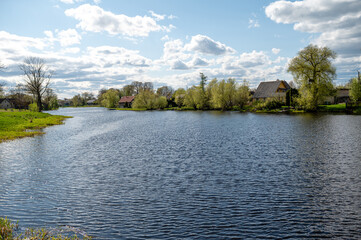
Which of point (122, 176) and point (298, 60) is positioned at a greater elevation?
point (298, 60)

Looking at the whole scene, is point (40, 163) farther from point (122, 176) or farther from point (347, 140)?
point (347, 140)

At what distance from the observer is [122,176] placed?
15742 millimetres

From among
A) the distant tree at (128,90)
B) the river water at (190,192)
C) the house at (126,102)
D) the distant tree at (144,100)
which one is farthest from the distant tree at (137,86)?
the river water at (190,192)

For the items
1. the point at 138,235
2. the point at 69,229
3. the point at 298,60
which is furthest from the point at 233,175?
the point at 298,60

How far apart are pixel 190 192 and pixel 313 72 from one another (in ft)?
206

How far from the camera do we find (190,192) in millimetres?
12797

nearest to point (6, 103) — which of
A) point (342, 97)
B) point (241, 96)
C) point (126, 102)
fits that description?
point (126, 102)

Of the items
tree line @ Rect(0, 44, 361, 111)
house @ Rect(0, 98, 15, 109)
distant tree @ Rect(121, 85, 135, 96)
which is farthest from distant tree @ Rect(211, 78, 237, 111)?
distant tree @ Rect(121, 85, 135, 96)

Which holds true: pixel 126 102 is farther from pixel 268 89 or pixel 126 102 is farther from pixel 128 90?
pixel 268 89

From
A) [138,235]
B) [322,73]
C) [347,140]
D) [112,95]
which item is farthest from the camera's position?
[112,95]

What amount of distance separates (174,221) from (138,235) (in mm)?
1594

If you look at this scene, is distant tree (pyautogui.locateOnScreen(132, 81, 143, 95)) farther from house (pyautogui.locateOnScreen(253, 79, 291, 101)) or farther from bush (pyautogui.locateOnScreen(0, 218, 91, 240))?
bush (pyautogui.locateOnScreen(0, 218, 91, 240))

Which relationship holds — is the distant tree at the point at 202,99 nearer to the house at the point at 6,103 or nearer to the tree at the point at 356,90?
the tree at the point at 356,90

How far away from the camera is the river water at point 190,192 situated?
9367 millimetres
